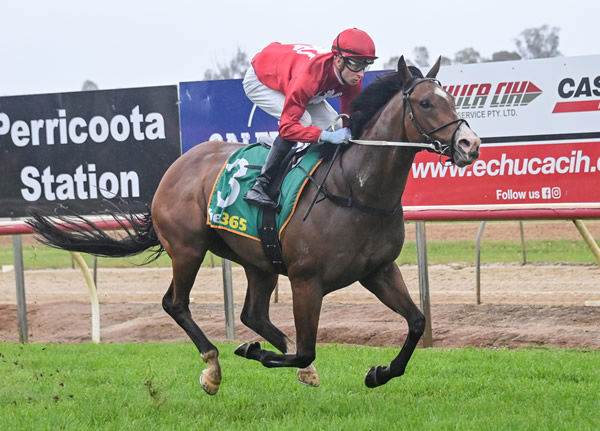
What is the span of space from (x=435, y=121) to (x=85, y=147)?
5.08 meters

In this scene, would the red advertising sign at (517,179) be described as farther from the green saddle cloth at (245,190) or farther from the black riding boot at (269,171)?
the black riding boot at (269,171)

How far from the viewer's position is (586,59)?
7.62 meters

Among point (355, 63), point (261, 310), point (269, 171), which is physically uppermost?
point (355, 63)

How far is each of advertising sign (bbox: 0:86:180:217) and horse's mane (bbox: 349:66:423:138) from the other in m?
3.91

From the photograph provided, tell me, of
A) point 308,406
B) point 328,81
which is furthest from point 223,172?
point 308,406

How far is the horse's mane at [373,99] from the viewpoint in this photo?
4.94 metres

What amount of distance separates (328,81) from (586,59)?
3.36 meters

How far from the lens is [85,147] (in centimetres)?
880

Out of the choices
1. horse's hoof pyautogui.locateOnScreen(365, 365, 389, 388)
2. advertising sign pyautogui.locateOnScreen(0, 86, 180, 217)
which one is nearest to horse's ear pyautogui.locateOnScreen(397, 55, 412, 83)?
horse's hoof pyautogui.locateOnScreen(365, 365, 389, 388)

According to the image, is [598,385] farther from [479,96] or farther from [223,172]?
[479,96]

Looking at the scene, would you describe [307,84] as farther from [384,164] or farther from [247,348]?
[247,348]

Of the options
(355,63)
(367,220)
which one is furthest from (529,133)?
(367,220)

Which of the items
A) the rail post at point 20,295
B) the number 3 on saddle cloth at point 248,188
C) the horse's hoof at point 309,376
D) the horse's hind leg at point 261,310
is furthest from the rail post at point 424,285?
the rail post at point 20,295

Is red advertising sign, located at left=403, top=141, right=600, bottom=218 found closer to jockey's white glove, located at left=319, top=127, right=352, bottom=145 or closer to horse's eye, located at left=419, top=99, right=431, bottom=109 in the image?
jockey's white glove, located at left=319, top=127, right=352, bottom=145
